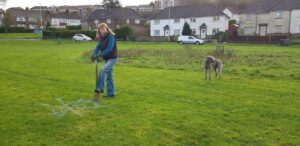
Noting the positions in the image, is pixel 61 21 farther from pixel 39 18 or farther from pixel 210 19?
pixel 210 19

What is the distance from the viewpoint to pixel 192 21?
70.7 meters

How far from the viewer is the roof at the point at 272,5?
187 ft

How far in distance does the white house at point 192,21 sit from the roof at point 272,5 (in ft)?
19.9

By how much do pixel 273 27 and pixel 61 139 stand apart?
59.7 meters

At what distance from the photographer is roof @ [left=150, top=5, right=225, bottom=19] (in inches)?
2677

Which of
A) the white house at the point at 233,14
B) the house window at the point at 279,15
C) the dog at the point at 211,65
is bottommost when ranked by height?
the dog at the point at 211,65

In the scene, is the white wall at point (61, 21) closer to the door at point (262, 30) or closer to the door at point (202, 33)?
the door at point (202, 33)

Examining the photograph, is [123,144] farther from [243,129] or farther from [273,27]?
[273,27]

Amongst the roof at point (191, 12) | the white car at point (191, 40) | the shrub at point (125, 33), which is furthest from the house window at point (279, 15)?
the shrub at point (125, 33)

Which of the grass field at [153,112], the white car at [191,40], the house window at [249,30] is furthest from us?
the house window at [249,30]

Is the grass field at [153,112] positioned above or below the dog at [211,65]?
below

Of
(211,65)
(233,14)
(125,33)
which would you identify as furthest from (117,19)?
(211,65)

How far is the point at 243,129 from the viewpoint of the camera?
22.5 feet

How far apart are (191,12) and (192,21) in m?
2.39
